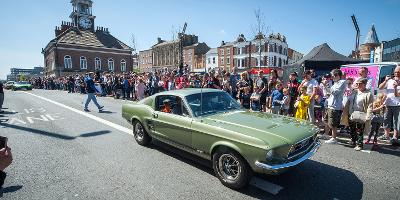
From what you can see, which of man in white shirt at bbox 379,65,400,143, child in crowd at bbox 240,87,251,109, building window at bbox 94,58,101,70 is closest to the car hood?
man in white shirt at bbox 379,65,400,143

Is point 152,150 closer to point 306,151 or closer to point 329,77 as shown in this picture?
point 306,151

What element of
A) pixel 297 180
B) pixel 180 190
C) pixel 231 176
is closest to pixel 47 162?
pixel 180 190

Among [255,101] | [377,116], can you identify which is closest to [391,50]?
[255,101]

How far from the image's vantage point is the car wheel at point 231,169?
380 centimetres

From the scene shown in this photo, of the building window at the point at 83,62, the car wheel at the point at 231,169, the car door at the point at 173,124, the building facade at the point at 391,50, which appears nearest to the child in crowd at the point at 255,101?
the car door at the point at 173,124

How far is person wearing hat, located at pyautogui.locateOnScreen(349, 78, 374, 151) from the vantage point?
18.7ft

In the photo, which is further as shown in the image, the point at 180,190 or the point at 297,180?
the point at 297,180

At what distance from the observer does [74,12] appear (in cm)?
5738

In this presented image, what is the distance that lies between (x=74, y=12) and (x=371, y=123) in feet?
211

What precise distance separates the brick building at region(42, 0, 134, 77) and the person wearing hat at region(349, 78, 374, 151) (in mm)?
55301

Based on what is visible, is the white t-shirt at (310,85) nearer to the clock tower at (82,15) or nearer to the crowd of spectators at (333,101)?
the crowd of spectators at (333,101)

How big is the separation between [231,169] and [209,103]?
152 centimetres

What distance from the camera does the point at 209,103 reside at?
5.09m

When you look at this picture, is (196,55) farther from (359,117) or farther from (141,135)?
(359,117)
